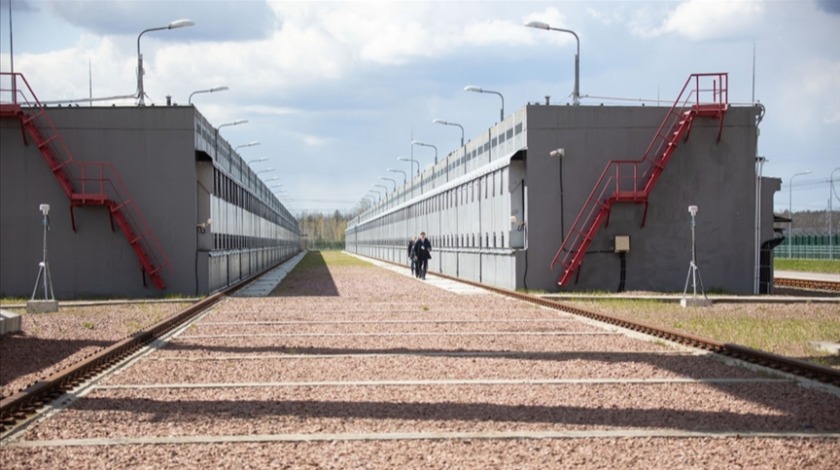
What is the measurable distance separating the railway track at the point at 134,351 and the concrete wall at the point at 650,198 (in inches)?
293

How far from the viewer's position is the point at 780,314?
1959cm

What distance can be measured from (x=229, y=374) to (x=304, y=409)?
2.68 metres

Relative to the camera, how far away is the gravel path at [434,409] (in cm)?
710

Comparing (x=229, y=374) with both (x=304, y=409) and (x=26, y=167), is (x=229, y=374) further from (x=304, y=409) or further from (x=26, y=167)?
(x=26, y=167)

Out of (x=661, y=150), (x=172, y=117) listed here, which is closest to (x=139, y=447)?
(x=172, y=117)

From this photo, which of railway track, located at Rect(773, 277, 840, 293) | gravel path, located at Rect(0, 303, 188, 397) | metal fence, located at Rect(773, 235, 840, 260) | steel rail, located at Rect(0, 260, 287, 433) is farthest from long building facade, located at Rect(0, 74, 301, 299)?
metal fence, located at Rect(773, 235, 840, 260)

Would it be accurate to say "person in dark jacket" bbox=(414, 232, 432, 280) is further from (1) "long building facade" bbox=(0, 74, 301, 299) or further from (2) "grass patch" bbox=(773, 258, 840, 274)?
(2) "grass patch" bbox=(773, 258, 840, 274)

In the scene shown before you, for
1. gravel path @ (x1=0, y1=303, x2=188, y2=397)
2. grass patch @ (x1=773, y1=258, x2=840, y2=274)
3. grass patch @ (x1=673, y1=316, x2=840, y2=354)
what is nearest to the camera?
gravel path @ (x1=0, y1=303, x2=188, y2=397)

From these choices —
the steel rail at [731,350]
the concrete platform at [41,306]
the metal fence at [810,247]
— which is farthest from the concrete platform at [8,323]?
the metal fence at [810,247]

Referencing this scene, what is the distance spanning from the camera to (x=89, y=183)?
26031 millimetres

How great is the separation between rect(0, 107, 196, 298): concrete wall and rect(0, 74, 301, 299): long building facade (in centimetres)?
3

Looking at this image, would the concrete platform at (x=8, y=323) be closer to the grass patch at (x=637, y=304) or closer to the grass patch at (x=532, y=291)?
the grass patch at (x=637, y=304)

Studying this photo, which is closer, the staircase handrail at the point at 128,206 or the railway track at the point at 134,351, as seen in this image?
the railway track at the point at 134,351

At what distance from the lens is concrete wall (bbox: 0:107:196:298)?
25.9 m
